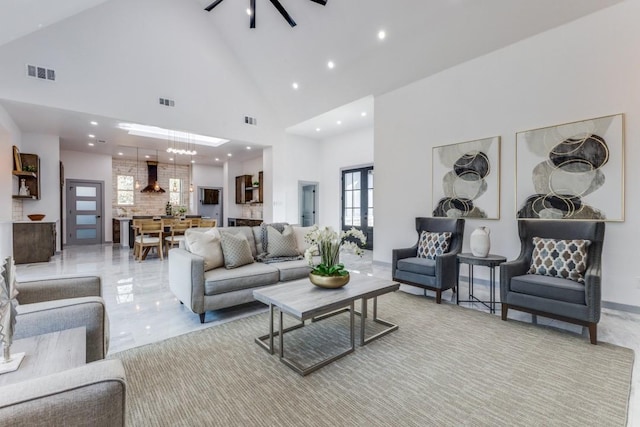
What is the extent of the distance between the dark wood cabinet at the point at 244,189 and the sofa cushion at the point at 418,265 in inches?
269

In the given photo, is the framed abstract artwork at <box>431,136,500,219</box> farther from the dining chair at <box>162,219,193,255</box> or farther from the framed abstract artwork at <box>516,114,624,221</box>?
the dining chair at <box>162,219,193,255</box>

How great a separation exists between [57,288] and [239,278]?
1467 millimetres

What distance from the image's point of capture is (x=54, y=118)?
561 centimetres

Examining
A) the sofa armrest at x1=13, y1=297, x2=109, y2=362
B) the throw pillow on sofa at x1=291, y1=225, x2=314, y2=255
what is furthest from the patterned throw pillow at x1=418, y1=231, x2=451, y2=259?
the sofa armrest at x1=13, y1=297, x2=109, y2=362

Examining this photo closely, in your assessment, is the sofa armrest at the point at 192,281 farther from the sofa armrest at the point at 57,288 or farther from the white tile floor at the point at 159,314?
the sofa armrest at the point at 57,288

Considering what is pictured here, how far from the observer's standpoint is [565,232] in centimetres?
331

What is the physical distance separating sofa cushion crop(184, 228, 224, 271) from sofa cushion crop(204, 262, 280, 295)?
10 centimetres

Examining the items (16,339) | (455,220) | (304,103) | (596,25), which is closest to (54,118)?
(304,103)

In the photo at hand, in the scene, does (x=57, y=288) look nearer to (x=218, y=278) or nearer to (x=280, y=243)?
(x=218, y=278)

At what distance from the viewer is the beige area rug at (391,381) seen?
169cm

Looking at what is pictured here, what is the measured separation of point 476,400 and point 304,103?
6.44 meters

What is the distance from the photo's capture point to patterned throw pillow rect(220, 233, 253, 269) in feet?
11.0

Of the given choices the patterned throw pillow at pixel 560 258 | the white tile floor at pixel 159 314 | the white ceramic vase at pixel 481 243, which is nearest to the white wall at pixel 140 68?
the white tile floor at pixel 159 314

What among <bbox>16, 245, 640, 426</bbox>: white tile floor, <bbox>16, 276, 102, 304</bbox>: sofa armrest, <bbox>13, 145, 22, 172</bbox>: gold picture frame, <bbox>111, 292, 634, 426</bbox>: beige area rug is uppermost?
<bbox>13, 145, 22, 172</bbox>: gold picture frame
